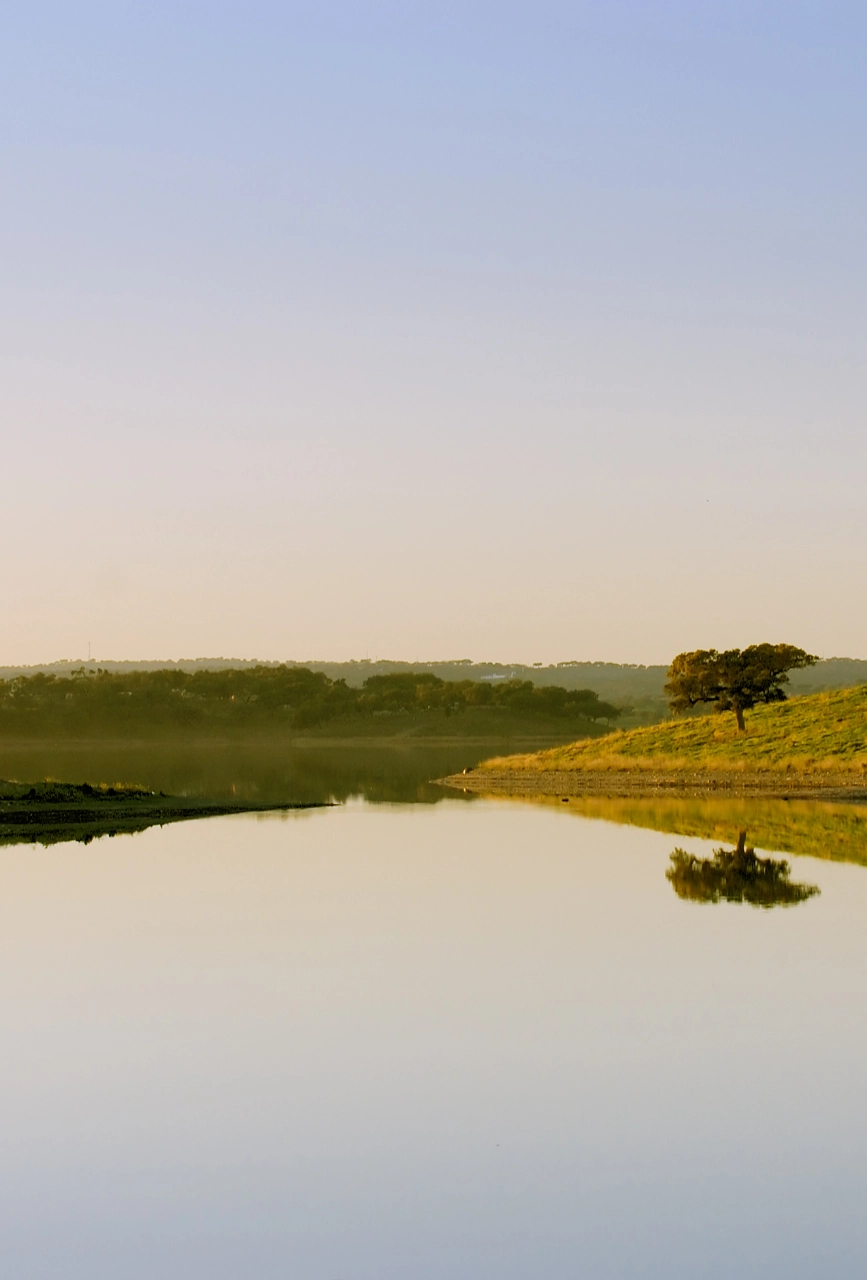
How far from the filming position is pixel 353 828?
5394 centimetres

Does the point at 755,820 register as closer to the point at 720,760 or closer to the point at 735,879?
the point at 735,879

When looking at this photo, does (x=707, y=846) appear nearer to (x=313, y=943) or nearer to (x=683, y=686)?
(x=313, y=943)

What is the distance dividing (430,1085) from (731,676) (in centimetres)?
Result: 7227

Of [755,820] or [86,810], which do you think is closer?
[755,820]

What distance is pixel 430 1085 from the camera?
631 inches

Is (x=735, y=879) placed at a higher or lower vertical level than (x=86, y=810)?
lower

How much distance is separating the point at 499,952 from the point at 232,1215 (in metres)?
13.2

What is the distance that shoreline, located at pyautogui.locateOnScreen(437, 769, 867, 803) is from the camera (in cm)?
6812

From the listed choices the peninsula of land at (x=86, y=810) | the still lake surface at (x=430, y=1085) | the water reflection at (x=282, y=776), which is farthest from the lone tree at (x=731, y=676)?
the still lake surface at (x=430, y=1085)

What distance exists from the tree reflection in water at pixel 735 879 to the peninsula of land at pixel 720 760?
82.9 ft

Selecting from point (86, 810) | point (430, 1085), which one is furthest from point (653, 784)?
point (430, 1085)

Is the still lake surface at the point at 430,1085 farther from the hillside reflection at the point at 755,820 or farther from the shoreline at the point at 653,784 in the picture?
the shoreline at the point at 653,784

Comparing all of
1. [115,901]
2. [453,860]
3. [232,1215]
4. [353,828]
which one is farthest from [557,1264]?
[353,828]

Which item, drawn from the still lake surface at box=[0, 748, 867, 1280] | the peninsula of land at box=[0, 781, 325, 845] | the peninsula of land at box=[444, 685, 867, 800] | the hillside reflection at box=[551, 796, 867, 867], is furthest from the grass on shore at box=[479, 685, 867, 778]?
the still lake surface at box=[0, 748, 867, 1280]
